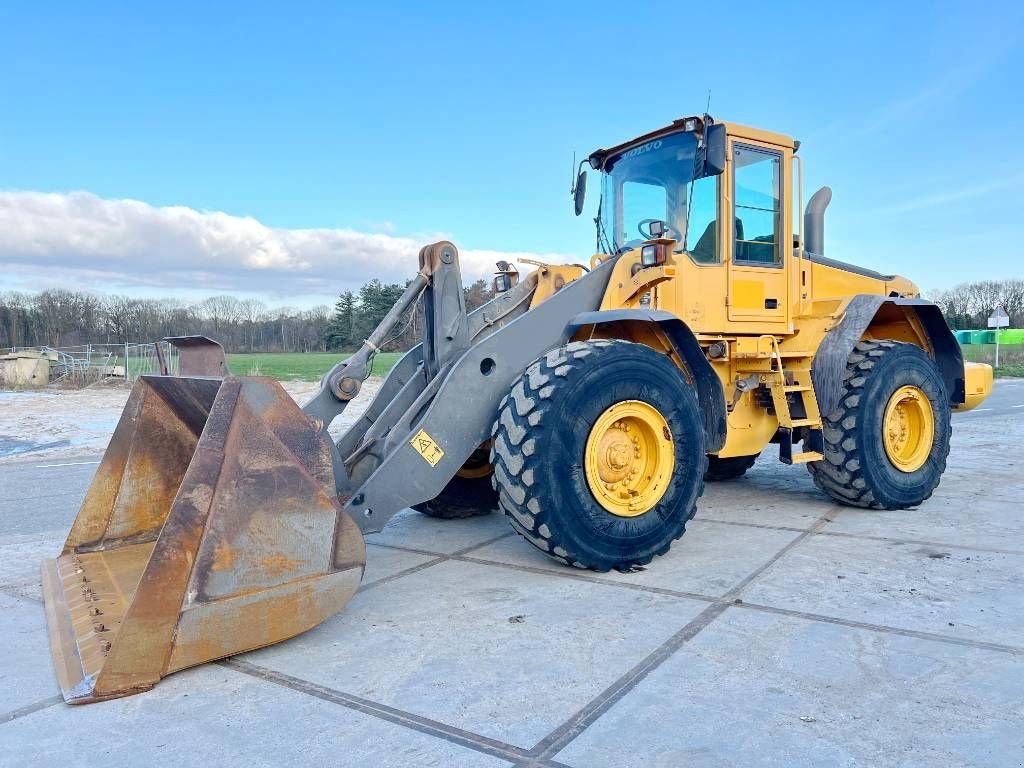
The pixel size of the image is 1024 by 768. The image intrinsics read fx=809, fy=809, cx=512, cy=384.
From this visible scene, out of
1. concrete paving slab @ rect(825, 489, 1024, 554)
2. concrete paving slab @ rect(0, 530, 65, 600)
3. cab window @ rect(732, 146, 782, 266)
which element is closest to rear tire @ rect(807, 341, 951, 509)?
concrete paving slab @ rect(825, 489, 1024, 554)

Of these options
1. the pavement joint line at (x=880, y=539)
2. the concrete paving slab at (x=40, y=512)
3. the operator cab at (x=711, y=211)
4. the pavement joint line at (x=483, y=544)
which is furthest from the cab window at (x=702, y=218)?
the concrete paving slab at (x=40, y=512)

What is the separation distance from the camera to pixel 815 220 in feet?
22.2

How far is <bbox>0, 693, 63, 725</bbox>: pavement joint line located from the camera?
2802mm

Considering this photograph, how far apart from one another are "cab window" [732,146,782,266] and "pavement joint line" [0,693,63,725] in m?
4.77

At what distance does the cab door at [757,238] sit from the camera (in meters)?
5.76

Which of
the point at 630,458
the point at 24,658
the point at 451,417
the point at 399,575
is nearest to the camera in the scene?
the point at 24,658

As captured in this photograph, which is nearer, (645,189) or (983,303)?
(645,189)

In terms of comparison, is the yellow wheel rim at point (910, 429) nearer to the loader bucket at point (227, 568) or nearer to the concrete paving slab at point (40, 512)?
the loader bucket at point (227, 568)

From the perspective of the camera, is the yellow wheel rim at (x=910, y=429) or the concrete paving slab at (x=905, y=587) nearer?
the concrete paving slab at (x=905, y=587)

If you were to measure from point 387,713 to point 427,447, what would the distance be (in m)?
1.69

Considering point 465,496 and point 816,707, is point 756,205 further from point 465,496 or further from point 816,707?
point 816,707

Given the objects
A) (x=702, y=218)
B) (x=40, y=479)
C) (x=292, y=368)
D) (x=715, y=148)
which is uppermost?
(x=715, y=148)

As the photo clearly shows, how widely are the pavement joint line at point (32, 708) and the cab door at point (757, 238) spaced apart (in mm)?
4583

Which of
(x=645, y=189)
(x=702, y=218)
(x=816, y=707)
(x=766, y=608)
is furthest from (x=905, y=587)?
(x=645, y=189)
